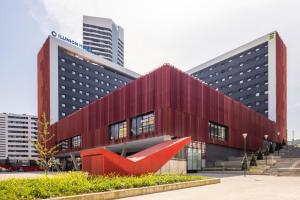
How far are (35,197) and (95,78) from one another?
98.0m

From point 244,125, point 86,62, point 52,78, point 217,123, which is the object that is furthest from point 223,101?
point 86,62

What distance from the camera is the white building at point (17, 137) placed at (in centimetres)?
15062

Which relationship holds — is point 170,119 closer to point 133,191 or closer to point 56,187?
point 133,191

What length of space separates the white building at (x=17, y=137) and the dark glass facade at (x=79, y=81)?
6640 centimetres

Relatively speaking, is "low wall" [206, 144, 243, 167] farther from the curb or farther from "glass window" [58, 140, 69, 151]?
"glass window" [58, 140, 69, 151]

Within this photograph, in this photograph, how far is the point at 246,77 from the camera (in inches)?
3679

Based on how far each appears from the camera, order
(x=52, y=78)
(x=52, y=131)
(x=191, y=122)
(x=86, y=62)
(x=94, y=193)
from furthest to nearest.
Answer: (x=86, y=62) < (x=52, y=78) < (x=52, y=131) < (x=191, y=122) < (x=94, y=193)

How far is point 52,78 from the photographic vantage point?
83312 mm

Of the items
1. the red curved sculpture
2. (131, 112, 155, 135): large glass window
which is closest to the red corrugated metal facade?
(131, 112, 155, 135): large glass window

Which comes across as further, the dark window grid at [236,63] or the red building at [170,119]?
the dark window grid at [236,63]

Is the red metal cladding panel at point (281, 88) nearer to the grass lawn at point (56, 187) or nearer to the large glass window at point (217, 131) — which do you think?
the large glass window at point (217, 131)

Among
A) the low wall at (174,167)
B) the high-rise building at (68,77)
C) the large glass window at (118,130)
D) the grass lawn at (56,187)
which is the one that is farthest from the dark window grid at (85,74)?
the grass lawn at (56,187)

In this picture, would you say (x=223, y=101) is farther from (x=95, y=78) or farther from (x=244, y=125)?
(x=95, y=78)

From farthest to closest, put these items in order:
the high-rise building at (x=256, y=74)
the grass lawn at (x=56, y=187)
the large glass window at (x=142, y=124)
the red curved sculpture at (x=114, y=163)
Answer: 1. the high-rise building at (x=256, y=74)
2. the large glass window at (x=142, y=124)
3. the red curved sculpture at (x=114, y=163)
4. the grass lawn at (x=56, y=187)
